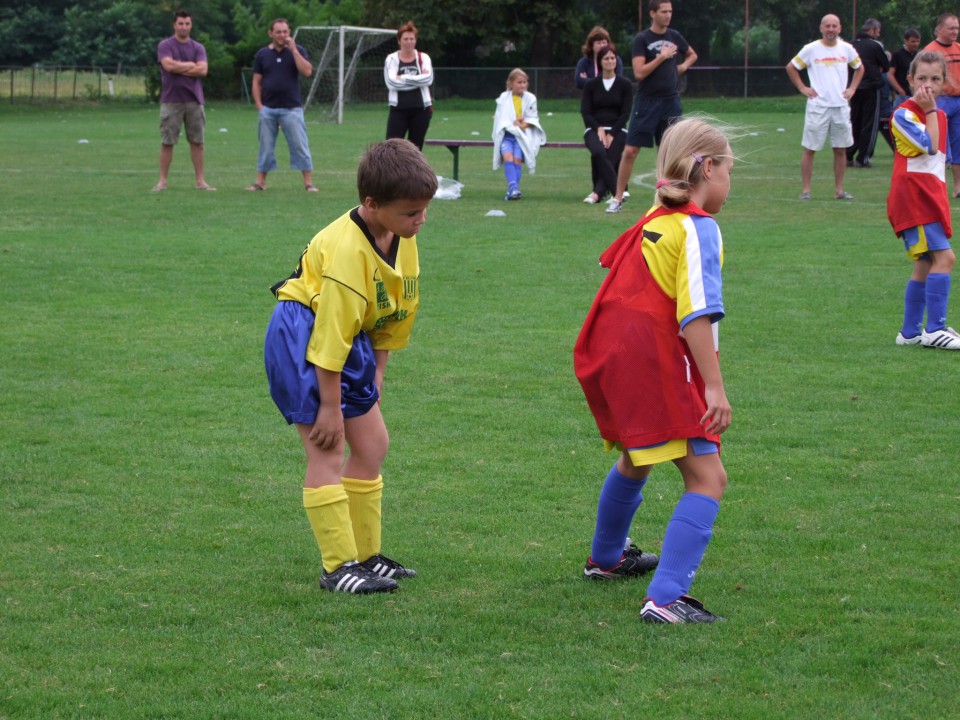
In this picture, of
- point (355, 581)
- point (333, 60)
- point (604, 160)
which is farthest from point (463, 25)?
point (355, 581)

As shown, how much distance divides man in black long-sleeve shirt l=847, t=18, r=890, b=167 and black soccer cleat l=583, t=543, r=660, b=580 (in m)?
15.4

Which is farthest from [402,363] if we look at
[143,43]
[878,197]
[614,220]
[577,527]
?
[143,43]

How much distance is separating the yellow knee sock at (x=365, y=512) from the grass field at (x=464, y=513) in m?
0.20

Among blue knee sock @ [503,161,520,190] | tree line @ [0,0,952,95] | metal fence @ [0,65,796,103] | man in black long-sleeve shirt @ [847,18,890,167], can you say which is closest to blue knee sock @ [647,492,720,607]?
blue knee sock @ [503,161,520,190]

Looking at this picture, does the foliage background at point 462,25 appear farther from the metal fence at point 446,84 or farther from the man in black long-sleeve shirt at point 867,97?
the man in black long-sleeve shirt at point 867,97

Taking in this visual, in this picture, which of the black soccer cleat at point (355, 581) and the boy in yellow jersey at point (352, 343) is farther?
the black soccer cleat at point (355, 581)

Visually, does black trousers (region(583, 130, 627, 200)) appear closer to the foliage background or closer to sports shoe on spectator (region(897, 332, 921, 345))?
sports shoe on spectator (region(897, 332, 921, 345))

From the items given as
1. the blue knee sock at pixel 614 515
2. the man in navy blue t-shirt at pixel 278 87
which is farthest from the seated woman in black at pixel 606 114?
the blue knee sock at pixel 614 515

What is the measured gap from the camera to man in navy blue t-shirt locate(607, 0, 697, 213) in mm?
13758

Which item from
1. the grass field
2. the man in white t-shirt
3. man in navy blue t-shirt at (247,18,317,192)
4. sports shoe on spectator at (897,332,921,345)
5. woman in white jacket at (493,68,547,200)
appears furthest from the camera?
woman in white jacket at (493,68,547,200)

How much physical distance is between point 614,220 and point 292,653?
10.3 meters

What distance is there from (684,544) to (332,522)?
3.76ft

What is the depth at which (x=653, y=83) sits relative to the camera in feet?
45.9

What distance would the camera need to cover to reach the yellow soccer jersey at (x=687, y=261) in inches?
145
